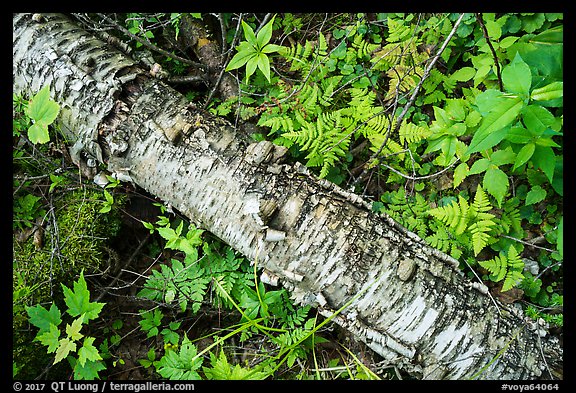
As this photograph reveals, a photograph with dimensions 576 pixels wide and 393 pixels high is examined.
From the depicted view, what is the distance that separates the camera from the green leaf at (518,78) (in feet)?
7.19

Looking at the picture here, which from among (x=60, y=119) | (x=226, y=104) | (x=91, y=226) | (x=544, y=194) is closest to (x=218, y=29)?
(x=226, y=104)

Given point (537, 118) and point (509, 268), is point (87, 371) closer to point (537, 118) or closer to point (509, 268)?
point (509, 268)

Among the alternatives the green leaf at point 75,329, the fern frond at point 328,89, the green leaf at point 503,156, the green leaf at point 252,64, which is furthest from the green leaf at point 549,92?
the green leaf at point 75,329

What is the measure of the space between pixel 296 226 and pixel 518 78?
153 centimetres

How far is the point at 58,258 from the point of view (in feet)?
9.91

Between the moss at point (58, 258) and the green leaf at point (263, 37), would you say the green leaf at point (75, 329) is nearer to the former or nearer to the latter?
the moss at point (58, 258)

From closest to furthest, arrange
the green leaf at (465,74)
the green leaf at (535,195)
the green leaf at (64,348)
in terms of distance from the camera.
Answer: the green leaf at (64,348)
the green leaf at (535,195)
the green leaf at (465,74)

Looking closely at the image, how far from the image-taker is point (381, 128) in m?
3.26

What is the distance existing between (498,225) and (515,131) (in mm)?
947

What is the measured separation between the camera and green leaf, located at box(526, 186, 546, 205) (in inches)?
116

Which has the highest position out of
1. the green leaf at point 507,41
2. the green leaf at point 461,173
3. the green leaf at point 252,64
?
the green leaf at point 507,41

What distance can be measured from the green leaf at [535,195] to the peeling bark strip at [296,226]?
0.75 metres

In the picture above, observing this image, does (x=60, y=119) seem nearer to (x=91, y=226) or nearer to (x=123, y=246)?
(x=91, y=226)
